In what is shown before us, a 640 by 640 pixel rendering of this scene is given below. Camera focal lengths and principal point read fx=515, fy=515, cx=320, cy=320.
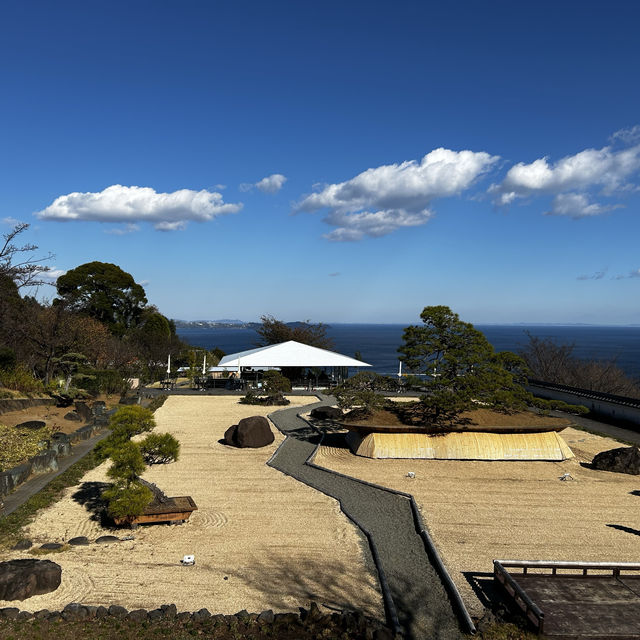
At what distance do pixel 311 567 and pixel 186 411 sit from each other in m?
17.6

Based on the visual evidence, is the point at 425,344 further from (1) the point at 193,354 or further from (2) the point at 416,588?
(1) the point at 193,354

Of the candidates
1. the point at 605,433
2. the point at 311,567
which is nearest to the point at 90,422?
the point at 311,567

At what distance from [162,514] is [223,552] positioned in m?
2.04

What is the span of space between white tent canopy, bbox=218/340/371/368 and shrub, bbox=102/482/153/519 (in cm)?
2040

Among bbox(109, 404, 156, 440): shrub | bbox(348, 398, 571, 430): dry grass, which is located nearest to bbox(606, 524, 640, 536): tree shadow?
bbox(348, 398, 571, 430): dry grass

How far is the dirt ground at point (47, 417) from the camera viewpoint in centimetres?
1980

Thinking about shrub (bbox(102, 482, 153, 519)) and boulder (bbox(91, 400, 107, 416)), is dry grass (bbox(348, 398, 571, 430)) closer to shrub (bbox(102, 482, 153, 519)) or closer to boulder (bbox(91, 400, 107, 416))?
shrub (bbox(102, 482, 153, 519))

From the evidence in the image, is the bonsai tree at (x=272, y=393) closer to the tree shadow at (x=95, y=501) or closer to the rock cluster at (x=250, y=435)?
the rock cluster at (x=250, y=435)

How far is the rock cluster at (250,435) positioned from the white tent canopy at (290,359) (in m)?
12.8

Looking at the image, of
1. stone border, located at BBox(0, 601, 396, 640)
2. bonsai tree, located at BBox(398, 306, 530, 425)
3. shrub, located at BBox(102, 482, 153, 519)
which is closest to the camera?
stone border, located at BBox(0, 601, 396, 640)

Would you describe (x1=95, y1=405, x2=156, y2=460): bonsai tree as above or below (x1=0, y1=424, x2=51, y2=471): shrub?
above

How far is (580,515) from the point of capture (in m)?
11.9

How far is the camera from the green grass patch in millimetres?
10135

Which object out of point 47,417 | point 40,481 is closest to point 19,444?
point 40,481
